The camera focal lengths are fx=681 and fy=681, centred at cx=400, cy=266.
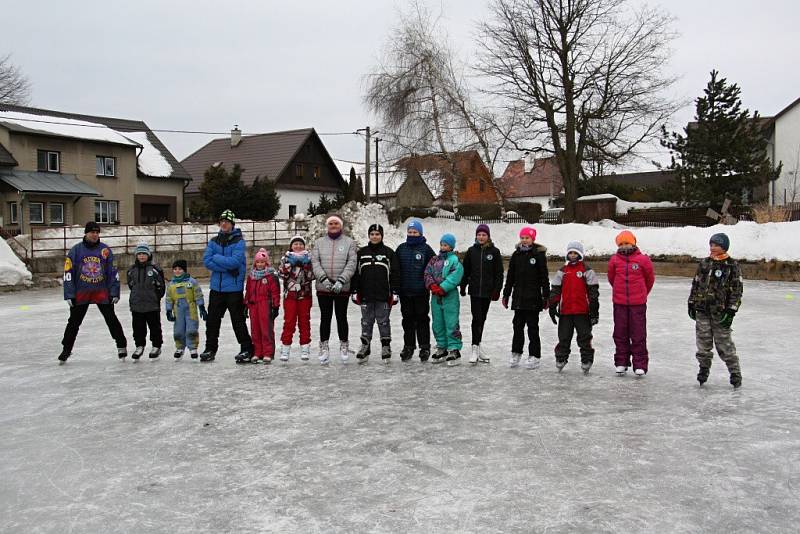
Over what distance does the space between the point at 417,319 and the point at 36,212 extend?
26339 mm

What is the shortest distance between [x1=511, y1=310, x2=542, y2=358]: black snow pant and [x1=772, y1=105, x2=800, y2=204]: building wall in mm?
30391

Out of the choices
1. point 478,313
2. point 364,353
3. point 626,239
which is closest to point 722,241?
point 626,239

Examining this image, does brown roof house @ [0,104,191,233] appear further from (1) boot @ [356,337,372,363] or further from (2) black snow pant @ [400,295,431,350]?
(2) black snow pant @ [400,295,431,350]

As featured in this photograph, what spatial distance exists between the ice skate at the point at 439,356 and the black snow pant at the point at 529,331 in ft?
2.81

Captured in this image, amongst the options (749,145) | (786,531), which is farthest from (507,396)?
(749,145)

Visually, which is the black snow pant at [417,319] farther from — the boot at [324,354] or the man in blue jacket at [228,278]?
the man in blue jacket at [228,278]

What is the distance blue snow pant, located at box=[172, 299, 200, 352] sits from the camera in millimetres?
8430

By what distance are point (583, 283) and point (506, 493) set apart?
13.0ft

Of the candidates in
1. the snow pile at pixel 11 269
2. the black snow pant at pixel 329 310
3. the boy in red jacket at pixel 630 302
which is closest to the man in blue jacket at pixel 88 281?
the black snow pant at pixel 329 310

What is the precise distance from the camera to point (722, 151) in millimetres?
27094

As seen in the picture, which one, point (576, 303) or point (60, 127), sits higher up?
point (60, 127)

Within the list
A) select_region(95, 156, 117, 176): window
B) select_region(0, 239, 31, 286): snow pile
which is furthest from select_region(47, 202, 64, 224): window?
select_region(0, 239, 31, 286): snow pile

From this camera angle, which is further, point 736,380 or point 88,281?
point 88,281

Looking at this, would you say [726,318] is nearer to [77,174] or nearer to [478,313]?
[478,313]
